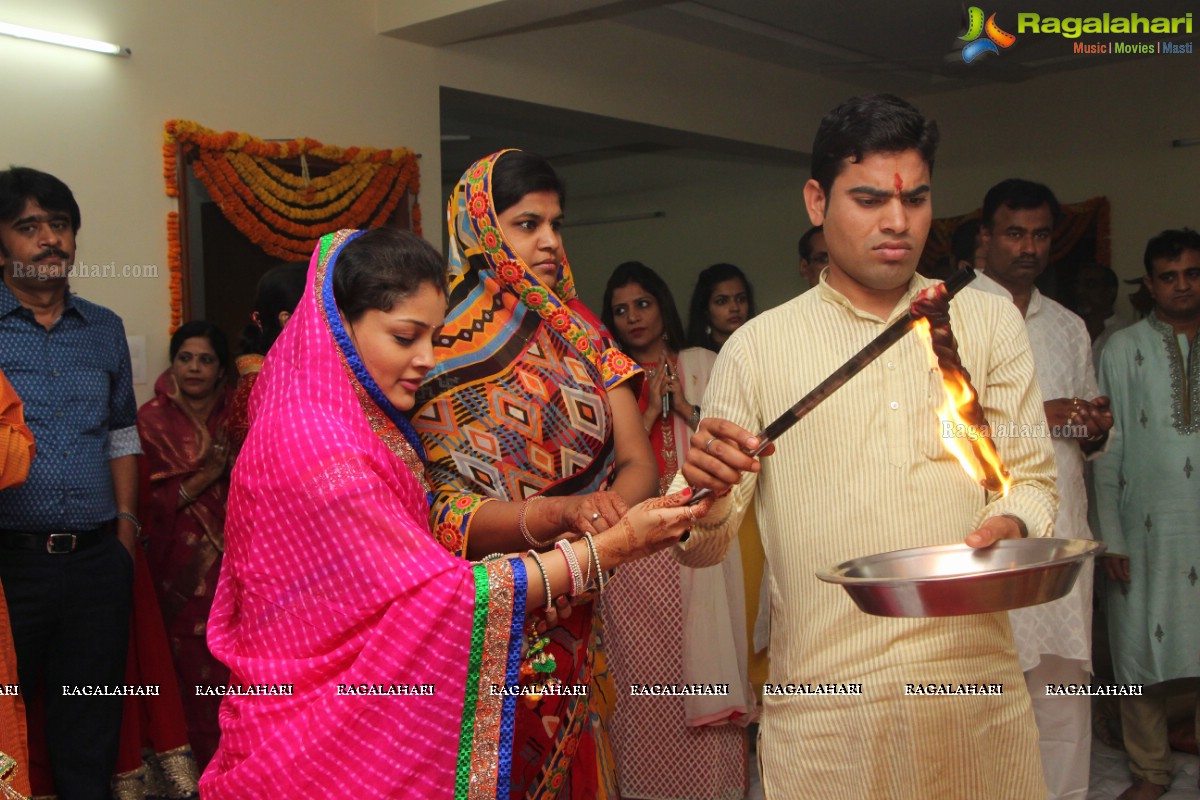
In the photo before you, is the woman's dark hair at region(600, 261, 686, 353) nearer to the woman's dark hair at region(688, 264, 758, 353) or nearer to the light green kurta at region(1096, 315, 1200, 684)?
the woman's dark hair at region(688, 264, 758, 353)

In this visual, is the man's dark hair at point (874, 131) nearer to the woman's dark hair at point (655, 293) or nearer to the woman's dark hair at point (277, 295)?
the woman's dark hair at point (277, 295)

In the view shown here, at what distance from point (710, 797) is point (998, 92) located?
246 inches

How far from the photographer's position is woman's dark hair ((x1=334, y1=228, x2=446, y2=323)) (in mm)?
2029

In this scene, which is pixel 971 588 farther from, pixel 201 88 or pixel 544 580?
pixel 201 88

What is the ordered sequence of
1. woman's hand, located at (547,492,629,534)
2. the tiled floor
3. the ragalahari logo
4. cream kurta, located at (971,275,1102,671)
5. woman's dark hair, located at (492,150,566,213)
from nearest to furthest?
woman's hand, located at (547,492,629,534) < woman's dark hair, located at (492,150,566,213) < cream kurta, located at (971,275,1102,671) < the tiled floor < the ragalahari logo

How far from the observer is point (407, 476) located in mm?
2018

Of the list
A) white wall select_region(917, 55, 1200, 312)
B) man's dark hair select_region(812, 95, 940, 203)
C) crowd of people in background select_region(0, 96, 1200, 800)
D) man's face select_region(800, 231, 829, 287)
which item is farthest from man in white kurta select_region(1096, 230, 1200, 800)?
white wall select_region(917, 55, 1200, 312)

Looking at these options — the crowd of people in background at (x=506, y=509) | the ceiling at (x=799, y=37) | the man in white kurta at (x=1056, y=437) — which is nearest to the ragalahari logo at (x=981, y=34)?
the ceiling at (x=799, y=37)

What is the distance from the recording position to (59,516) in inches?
139

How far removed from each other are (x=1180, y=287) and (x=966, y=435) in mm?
3004

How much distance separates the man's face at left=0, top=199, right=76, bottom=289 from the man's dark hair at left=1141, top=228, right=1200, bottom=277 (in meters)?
3.91

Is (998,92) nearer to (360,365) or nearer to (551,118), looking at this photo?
(551,118)

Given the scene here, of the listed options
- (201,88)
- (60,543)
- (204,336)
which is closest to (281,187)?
(201,88)

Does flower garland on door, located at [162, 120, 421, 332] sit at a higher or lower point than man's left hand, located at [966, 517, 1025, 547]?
higher
